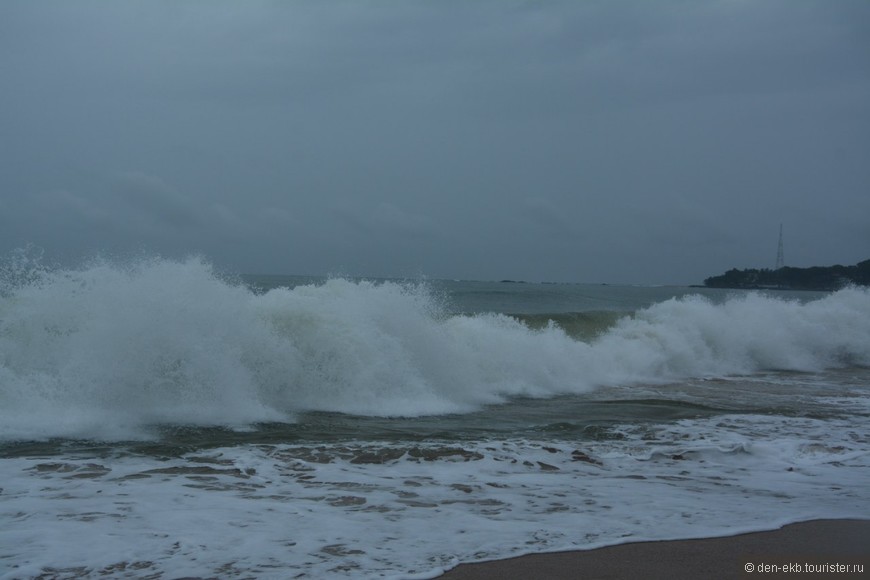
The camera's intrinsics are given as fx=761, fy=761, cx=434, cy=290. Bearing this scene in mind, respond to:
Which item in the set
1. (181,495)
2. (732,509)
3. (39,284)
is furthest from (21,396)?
(732,509)

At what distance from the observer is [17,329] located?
385 inches

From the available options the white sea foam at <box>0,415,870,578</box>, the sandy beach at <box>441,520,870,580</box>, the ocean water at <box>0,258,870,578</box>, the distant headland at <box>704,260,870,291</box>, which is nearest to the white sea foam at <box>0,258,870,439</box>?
the ocean water at <box>0,258,870,578</box>

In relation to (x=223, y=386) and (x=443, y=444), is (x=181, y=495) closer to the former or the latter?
(x=443, y=444)

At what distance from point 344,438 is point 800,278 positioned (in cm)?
8788

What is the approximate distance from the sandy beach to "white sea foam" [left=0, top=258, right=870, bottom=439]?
16.7 feet

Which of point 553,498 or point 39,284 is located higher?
point 39,284

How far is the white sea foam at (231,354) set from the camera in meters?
8.67

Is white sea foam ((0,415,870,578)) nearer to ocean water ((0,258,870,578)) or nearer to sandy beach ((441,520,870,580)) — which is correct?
ocean water ((0,258,870,578))

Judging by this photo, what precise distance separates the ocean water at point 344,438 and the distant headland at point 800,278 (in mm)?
Result: 63133

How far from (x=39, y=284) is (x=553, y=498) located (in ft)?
26.0

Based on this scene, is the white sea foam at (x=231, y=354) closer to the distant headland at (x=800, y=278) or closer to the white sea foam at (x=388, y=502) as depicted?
the white sea foam at (x=388, y=502)

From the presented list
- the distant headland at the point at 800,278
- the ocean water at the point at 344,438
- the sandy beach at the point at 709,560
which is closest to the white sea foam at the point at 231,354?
the ocean water at the point at 344,438

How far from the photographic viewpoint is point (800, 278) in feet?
280

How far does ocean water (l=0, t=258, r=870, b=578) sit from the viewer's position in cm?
484
